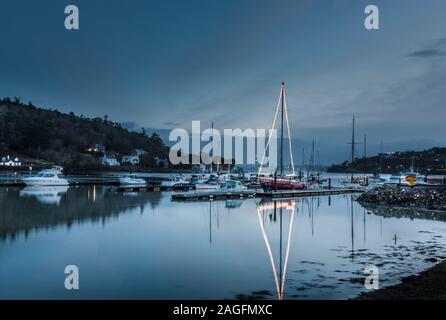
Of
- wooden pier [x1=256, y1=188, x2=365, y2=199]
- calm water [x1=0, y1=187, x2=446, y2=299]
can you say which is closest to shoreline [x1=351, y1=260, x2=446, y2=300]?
Result: calm water [x1=0, y1=187, x2=446, y2=299]

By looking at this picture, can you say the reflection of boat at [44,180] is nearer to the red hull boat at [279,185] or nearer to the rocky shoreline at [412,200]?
the red hull boat at [279,185]

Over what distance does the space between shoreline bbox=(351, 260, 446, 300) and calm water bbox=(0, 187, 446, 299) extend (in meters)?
0.80

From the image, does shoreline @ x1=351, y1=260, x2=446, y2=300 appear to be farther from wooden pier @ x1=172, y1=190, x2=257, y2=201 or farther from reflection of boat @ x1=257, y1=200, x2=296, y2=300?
wooden pier @ x1=172, y1=190, x2=257, y2=201

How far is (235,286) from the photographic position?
1475cm

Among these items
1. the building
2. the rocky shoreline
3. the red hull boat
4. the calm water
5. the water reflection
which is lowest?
the calm water

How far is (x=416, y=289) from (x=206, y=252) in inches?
410

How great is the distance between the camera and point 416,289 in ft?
41.1

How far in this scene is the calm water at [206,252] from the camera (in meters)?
14.5

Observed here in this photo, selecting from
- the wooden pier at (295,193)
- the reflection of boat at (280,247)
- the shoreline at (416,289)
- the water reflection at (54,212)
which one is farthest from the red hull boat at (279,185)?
the shoreline at (416,289)

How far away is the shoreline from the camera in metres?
11.7

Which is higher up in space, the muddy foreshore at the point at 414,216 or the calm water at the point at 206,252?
the muddy foreshore at the point at 414,216

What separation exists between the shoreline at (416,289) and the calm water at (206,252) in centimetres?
80
